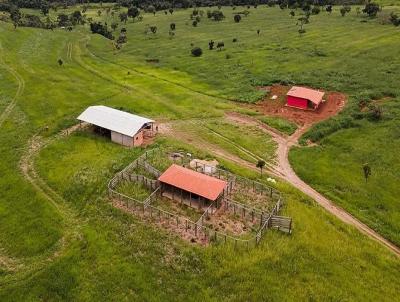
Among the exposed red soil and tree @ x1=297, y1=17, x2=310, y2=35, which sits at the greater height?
tree @ x1=297, y1=17, x2=310, y2=35

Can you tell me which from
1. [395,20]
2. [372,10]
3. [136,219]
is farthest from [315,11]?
[136,219]

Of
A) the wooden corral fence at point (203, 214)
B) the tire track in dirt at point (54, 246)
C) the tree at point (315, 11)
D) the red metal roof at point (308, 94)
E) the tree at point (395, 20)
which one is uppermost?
the tree at point (395, 20)

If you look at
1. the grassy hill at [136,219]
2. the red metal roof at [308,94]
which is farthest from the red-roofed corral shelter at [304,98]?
the grassy hill at [136,219]

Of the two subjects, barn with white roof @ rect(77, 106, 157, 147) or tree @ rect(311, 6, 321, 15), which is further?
tree @ rect(311, 6, 321, 15)

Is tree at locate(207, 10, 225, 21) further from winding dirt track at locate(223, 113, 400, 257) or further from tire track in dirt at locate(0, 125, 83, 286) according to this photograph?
tire track in dirt at locate(0, 125, 83, 286)

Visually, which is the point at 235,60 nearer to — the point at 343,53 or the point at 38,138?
the point at 343,53

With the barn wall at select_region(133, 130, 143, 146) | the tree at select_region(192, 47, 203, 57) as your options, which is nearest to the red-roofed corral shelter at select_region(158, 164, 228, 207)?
the barn wall at select_region(133, 130, 143, 146)

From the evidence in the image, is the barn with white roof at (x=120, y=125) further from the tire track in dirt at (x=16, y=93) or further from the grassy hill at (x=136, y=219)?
the tire track in dirt at (x=16, y=93)
